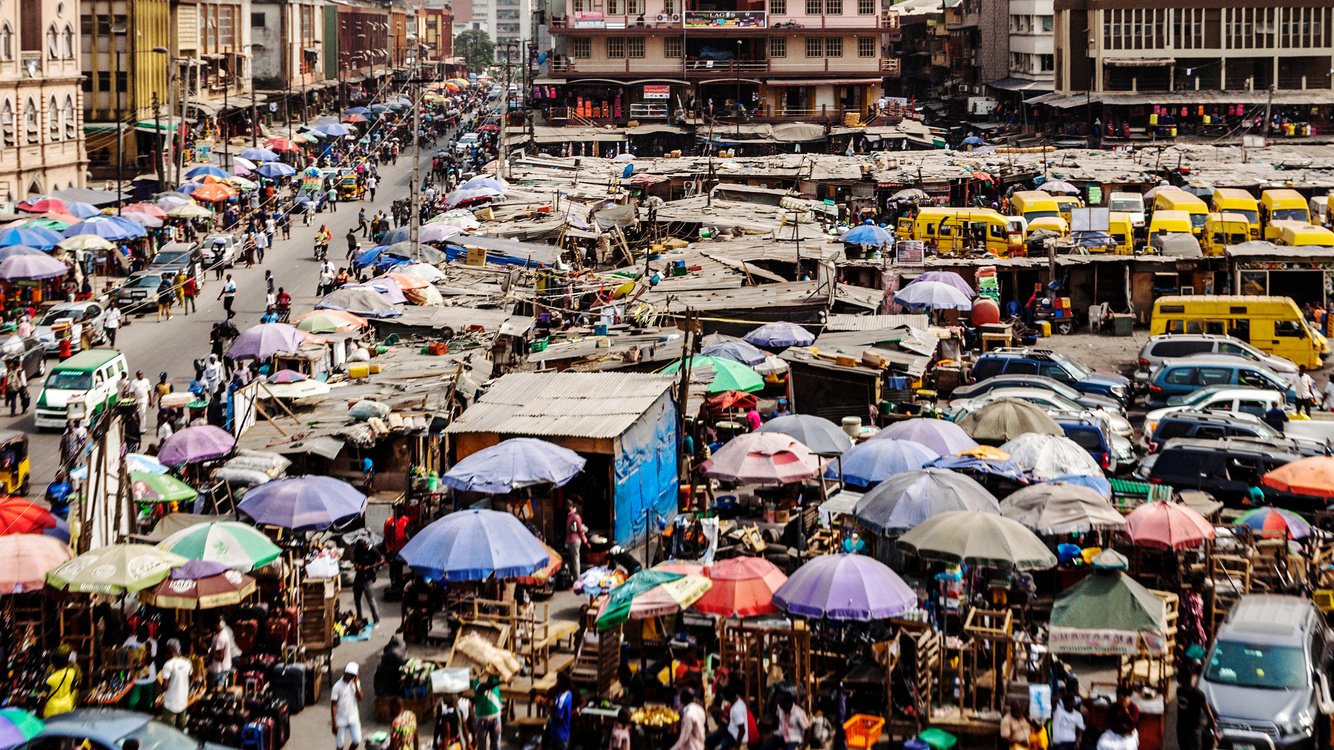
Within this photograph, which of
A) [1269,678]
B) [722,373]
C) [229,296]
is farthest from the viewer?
[229,296]

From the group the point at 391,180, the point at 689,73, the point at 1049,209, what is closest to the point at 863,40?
the point at 689,73

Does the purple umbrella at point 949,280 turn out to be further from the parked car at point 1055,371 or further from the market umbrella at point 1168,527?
the market umbrella at point 1168,527

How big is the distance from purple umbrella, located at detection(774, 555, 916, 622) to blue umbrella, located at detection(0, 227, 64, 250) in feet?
101

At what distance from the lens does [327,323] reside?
108 ft

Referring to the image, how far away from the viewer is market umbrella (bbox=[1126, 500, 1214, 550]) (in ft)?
65.3

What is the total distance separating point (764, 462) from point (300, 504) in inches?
241

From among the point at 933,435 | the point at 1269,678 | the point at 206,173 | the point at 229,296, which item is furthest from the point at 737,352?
the point at 206,173

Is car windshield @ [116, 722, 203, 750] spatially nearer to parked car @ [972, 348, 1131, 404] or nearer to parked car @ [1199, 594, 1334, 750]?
parked car @ [1199, 594, 1334, 750]

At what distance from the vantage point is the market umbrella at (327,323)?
32.9 m

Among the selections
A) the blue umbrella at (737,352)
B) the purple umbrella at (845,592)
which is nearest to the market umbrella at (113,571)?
the purple umbrella at (845,592)

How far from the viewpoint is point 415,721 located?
17109 mm

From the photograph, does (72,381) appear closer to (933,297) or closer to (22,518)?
(22,518)

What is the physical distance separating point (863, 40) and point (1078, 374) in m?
63.6

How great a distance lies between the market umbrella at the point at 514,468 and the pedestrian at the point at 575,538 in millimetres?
477
